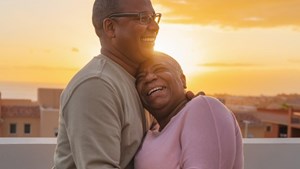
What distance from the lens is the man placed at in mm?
1297

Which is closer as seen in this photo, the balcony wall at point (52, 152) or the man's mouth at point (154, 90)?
the man's mouth at point (154, 90)

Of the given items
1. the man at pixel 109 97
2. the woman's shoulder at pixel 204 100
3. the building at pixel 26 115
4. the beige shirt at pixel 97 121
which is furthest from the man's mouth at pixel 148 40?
the building at pixel 26 115

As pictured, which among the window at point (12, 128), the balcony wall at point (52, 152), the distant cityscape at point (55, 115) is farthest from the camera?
the window at point (12, 128)

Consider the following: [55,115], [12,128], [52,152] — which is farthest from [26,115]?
[52,152]

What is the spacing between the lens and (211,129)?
4.37ft

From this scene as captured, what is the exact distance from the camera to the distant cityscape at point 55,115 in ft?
68.2

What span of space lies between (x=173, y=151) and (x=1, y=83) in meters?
18.4

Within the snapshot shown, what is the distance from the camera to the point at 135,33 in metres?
1.47

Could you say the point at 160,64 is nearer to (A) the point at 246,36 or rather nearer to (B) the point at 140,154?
(B) the point at 140,154

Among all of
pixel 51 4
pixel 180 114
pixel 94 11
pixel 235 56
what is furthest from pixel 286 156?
pixel 235 56

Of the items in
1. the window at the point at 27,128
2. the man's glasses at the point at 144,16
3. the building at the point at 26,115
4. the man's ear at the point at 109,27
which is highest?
the man's glasses at the point at 144,16

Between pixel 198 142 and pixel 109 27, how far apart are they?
43cm

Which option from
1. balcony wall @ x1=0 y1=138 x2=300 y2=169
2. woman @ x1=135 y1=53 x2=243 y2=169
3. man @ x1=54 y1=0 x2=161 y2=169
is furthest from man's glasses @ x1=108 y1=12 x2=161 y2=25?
balcony wall @ x1=0 y1=138 x2=300 y2=169

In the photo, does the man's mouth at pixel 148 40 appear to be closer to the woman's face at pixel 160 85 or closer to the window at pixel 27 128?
the woman's face at pixel 160 85
